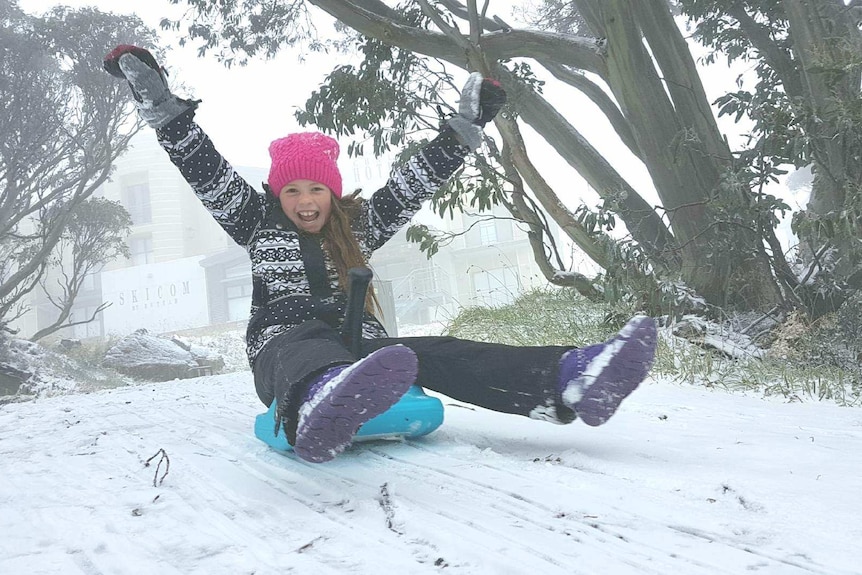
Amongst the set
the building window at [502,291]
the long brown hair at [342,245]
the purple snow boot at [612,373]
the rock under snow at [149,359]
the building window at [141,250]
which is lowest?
the rock under snow at [149,359]

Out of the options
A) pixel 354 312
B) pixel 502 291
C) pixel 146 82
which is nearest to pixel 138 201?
pixel 502 291

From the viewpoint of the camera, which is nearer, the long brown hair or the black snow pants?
the black snow pants

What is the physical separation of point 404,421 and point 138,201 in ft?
37.4

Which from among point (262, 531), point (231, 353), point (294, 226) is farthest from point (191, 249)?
point (262, 531)

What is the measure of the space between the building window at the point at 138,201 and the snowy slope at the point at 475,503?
10.7 m

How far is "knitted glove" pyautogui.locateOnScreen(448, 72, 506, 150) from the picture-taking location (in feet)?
5.22

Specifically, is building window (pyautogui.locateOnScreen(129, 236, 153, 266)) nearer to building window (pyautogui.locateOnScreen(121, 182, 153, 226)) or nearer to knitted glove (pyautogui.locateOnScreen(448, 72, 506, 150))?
building window (pyautogui.locateOnScreen(121, 182, 153, 226))

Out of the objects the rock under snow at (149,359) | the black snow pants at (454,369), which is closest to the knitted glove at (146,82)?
the black snow pants at (454,369)

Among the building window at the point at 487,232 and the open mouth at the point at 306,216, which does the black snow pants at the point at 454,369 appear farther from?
the building window at the point at 487,232

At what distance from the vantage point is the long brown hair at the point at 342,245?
1.53m

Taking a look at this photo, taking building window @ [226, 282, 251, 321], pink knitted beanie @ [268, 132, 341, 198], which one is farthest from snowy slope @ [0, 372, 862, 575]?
building window @ [226, 282, 251, 321]

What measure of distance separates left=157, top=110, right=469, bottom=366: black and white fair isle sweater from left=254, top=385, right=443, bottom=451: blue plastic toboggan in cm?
25

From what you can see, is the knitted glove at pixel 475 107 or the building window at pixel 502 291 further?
the building window at pixel 502 291

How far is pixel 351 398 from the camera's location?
3.00ft
